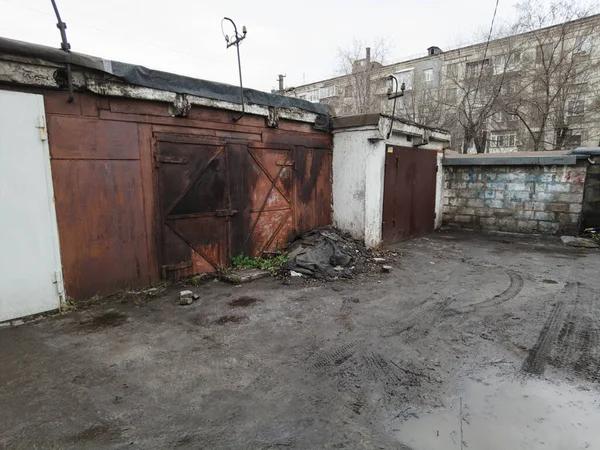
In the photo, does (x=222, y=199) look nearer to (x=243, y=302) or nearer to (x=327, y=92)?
(x=243, y=302)

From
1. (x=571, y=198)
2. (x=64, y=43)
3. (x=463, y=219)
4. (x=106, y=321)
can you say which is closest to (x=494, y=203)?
(x=463, y=219)

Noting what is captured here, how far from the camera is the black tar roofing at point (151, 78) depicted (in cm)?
346

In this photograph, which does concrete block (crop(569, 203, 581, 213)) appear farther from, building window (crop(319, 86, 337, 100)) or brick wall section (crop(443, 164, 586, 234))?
building window (crop(319, 86, 337, 100))

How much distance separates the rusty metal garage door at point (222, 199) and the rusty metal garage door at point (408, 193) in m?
2.02

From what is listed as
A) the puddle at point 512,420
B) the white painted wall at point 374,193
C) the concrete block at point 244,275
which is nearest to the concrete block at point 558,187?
the white painted wall at point 374,193

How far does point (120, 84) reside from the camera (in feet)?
13.5

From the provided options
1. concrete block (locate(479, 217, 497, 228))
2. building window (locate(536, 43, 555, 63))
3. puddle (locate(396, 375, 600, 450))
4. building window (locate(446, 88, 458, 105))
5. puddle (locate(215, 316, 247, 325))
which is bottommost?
puddle (locate(215, 316, 247, 325))

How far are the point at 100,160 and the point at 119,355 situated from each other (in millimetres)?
2483

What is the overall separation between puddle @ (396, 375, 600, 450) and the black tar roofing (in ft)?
15.7

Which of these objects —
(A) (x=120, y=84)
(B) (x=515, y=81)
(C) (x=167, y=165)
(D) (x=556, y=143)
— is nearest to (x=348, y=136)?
(C) (x=167, y=165)

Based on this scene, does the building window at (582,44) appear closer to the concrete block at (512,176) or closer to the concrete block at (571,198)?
the concrete block at (512,176)

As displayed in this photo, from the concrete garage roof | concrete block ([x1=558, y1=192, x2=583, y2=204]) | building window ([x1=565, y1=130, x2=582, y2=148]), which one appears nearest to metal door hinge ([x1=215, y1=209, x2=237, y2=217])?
the concrete garage roof

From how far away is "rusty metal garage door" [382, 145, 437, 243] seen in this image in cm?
734

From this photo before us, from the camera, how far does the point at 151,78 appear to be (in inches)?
171
